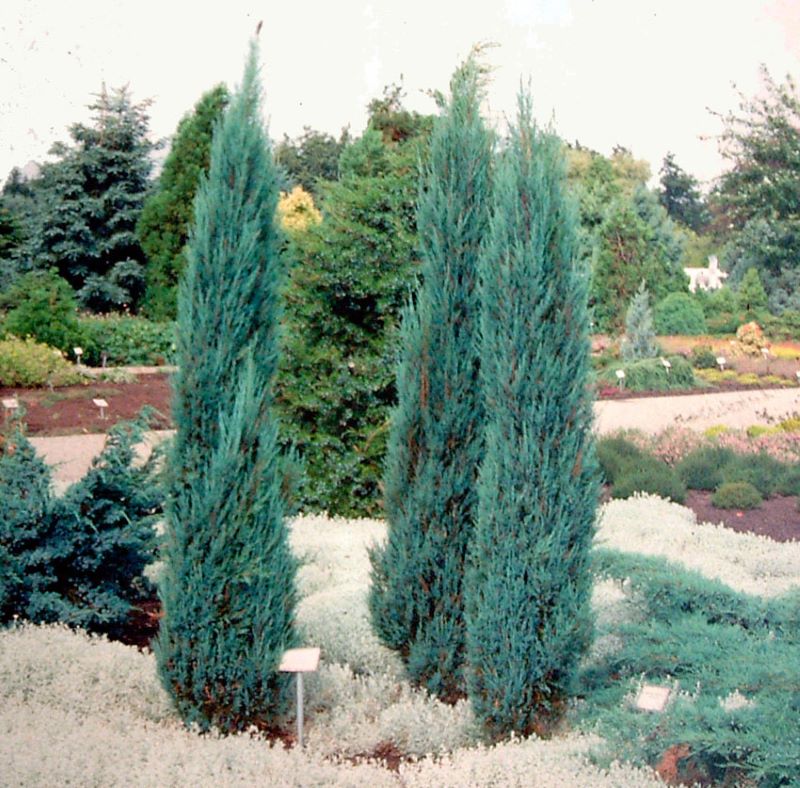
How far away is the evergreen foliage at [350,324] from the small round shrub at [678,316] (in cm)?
1615

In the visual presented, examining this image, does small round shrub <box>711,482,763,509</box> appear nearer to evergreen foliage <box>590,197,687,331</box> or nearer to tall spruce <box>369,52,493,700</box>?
tall spruce <box>369,52,493,700</box>

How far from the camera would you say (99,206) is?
19.4m

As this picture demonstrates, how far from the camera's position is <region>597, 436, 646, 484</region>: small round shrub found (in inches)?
433

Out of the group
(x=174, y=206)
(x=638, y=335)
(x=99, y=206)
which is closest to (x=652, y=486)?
(x=174, y=206)

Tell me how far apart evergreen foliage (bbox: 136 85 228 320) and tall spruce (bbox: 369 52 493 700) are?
37.7 feet

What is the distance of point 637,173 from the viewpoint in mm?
40719

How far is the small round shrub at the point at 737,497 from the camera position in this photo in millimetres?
10312

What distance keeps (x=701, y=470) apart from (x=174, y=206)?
30.1 ft

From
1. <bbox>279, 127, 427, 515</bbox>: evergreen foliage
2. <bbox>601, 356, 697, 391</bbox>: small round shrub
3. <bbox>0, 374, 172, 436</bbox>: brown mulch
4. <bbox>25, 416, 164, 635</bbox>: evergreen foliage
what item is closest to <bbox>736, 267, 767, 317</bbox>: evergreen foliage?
<bbox>601, 356, 697, 391</bbox>: small round shrub

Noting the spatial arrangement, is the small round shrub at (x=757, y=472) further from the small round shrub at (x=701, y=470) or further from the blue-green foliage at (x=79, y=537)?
the blue-green foliage at (x=79, y=537)

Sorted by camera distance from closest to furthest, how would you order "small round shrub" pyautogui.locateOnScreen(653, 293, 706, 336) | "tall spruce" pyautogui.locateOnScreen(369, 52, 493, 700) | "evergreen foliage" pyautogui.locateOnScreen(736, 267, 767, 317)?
1. "tall spruce" pyautogui.locateOnScreen(369, 52, 493, 700)
2. "small round shrub" pyautogui.locateOnScreen(653, 293, 706, 336)
3. "evergreen foliage" pyautogui.locateOnScreen(736, 267, 767, 317)

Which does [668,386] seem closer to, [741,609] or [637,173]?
[741,609]

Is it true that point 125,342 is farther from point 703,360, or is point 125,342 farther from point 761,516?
point 703,360

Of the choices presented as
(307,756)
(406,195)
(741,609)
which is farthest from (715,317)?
(307,756)
